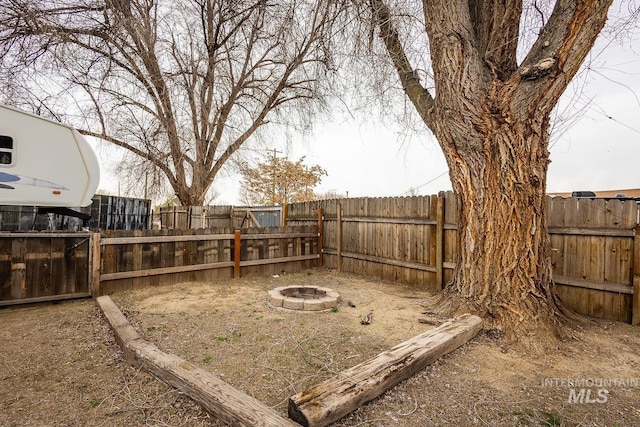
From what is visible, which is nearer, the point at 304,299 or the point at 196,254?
the point at 304,299

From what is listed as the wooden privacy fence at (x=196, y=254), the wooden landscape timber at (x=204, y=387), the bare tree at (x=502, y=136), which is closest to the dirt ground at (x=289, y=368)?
the wooden landscape timber at (x=204, y=387)

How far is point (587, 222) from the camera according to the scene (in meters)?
4.11

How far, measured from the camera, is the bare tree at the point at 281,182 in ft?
71.9

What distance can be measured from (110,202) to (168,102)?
4.14 m

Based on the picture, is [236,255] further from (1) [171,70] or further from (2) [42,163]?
(1) [171,70]

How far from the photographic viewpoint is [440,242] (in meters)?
5.54

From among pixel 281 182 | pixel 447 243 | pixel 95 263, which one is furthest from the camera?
pixel 281 182

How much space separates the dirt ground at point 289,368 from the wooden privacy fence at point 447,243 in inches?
19.1

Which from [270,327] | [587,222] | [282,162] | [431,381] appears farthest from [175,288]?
[282,162]

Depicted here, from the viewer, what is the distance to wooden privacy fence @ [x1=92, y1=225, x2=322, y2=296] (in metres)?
5.26

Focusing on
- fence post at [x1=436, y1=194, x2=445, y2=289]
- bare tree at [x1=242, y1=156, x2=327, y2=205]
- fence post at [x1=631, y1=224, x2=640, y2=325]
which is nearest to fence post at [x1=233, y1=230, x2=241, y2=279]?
fence post at [x1=436, y1=194, x2=445, y2=289]

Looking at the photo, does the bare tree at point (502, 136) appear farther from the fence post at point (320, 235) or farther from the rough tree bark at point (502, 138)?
the fence post at point (320, 235)

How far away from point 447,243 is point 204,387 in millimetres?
4599

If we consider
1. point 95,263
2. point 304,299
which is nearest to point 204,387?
point 304,299
